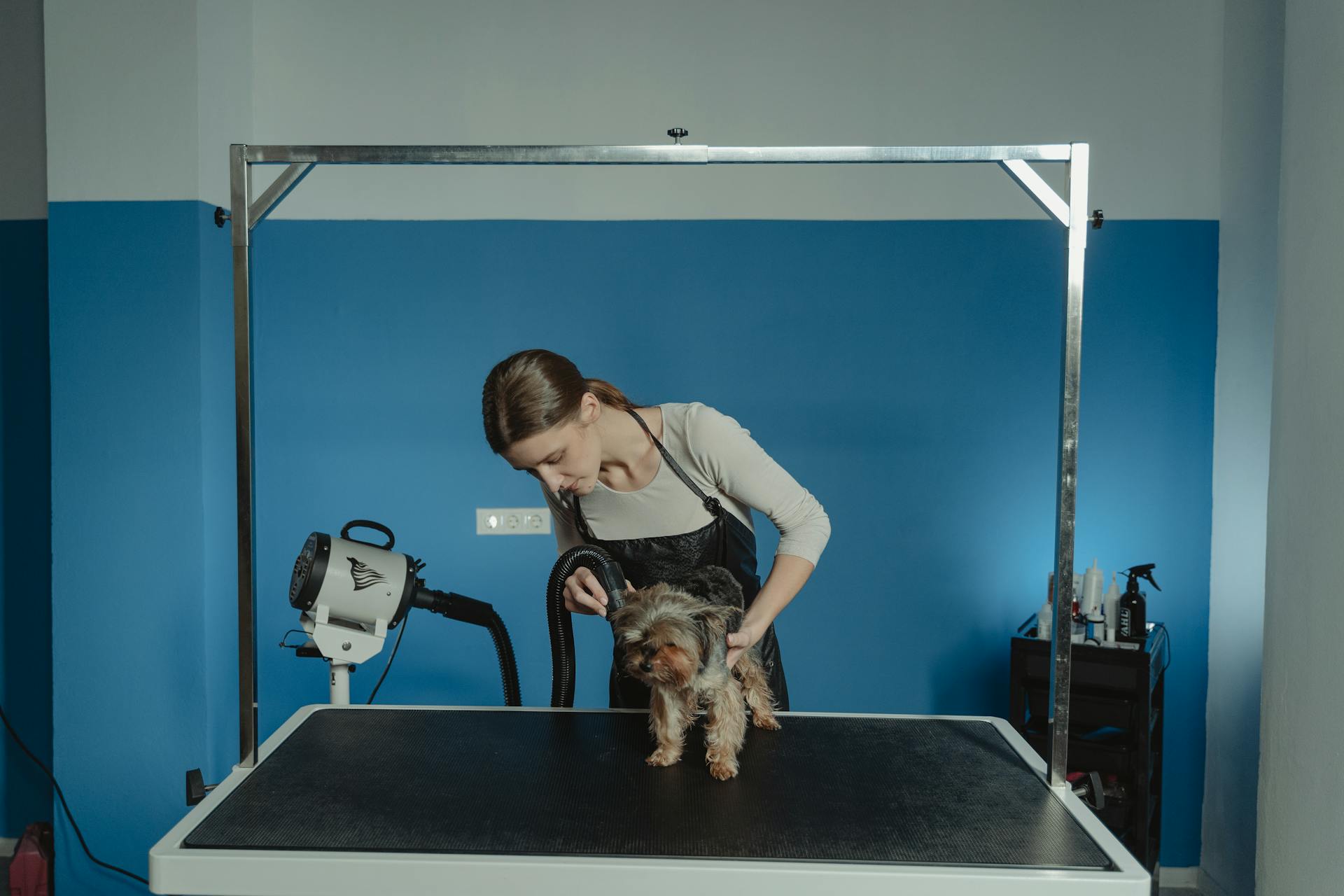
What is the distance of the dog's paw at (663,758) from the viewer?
1.61 m

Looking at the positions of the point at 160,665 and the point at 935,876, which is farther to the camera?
the point at 160,665

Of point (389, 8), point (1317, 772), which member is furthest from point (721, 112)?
point (1317, 772)

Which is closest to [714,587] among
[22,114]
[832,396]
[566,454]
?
[566,454]

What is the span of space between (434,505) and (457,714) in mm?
1439

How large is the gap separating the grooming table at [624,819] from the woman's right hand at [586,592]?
215 mm

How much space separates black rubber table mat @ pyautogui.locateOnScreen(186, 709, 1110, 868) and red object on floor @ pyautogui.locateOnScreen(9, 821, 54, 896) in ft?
5.83

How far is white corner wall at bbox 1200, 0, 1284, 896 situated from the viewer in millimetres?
2893

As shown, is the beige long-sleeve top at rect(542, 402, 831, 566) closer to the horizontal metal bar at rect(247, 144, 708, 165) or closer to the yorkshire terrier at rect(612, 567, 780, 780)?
the yorkshire terrier at rect(612, 567, 780, 780)

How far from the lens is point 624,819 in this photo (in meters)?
1.42

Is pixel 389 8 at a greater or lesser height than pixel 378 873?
greater

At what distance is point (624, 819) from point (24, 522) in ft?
9.16

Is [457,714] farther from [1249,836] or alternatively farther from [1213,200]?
[1213,200]

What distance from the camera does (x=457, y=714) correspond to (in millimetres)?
1895

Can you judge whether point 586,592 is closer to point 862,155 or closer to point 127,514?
point 862,155
